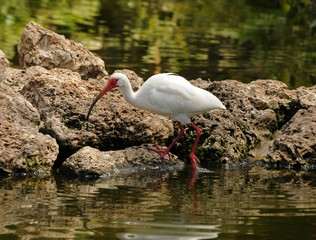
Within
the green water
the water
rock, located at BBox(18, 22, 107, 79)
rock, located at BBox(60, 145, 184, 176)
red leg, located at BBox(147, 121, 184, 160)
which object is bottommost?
the water

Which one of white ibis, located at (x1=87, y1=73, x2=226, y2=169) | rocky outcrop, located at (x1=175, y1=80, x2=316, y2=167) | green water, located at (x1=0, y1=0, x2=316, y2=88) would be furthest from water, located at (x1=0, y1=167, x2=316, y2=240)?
green water, located at (x1=0, y1=0, x2=316, y2=88)

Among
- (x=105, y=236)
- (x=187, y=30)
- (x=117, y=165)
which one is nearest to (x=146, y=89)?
(x=117, y=165)

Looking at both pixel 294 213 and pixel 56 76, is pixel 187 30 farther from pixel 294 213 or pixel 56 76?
pixel 294 213

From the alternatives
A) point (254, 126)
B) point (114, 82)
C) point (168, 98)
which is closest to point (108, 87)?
point (114, 82)

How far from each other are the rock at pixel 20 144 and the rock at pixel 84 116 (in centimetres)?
36

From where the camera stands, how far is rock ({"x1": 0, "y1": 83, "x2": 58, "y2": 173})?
9.91m

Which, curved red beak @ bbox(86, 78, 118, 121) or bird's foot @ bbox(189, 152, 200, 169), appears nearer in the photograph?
curved red beak @ bbox(86, 78, 118, 121)

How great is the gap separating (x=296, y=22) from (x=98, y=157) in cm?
2195

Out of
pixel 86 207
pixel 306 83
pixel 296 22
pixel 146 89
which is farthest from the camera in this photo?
pixel 296 22

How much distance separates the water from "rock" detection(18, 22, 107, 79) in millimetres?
3155

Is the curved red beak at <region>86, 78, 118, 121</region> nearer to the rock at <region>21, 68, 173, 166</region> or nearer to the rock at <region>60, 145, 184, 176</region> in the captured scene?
the rock at <region>21, 68, 173, 166</region>

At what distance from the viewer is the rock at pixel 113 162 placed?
32.7 ft

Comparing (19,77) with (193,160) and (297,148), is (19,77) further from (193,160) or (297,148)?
(297,148)

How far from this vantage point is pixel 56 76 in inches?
450
